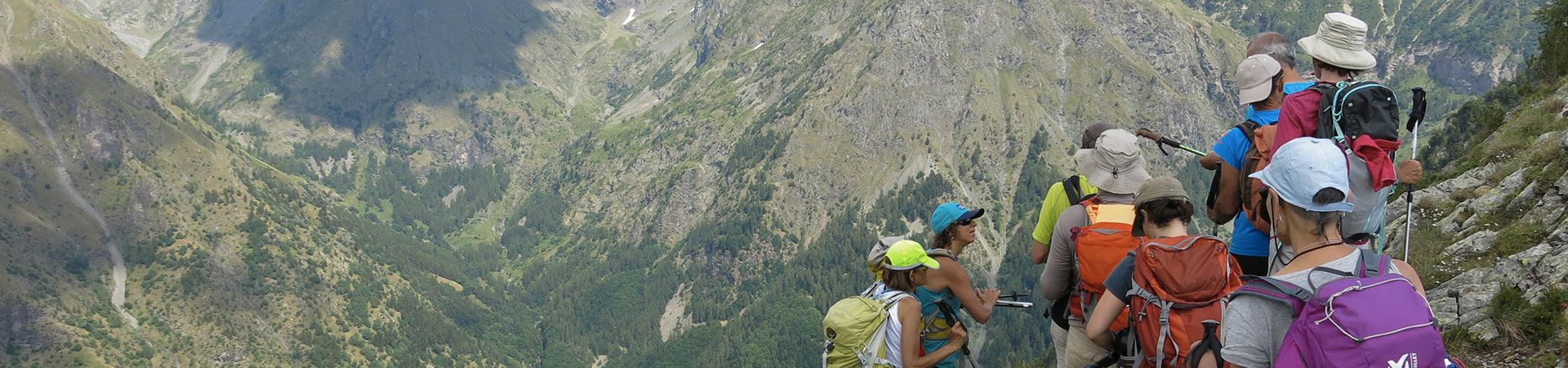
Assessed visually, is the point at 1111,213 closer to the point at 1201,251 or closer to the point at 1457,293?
the point at 1201,251

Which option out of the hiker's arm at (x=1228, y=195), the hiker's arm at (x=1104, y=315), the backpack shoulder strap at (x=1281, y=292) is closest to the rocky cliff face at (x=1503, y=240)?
the hiker's arm at (x=1228, y=195)

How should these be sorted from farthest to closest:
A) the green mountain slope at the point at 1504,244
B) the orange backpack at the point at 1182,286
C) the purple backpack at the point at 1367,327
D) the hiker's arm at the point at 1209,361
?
the green mountain slope at the point at 1504,244, the orange backpack at the point at 1182,286, the hiker's arm at the point at 1209,361, the purple backpack at the point at 1367,327

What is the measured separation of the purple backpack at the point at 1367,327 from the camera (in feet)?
16.3

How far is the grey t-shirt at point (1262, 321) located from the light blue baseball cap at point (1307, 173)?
1.24 ft

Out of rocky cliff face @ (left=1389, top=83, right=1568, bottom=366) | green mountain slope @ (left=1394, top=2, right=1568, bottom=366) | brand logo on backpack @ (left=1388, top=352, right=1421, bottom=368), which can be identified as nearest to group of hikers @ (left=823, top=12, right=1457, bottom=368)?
brand logo on backpack @ (left=1388, top=352, right=1421, bottom=368)

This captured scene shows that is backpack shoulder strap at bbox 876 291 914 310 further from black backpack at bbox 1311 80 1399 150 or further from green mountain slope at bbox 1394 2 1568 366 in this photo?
green mountain slope at bbox 1394 2 1568 366

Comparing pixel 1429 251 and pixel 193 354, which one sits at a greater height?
pixel 1429 251

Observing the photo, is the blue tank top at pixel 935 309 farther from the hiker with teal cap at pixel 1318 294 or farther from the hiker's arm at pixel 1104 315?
the hiker with teal cap at pixel 1318 294

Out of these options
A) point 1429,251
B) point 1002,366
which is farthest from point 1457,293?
point 1002,366

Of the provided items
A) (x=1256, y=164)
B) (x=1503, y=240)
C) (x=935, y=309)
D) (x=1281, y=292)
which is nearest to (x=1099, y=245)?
(x=1256, y=164)

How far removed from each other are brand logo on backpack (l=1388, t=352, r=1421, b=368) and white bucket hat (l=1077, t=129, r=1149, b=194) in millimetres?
5423

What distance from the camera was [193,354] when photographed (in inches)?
7785

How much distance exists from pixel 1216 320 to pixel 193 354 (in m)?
231

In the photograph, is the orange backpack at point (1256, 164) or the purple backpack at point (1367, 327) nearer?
the purple backpack at point (1367, 327)
